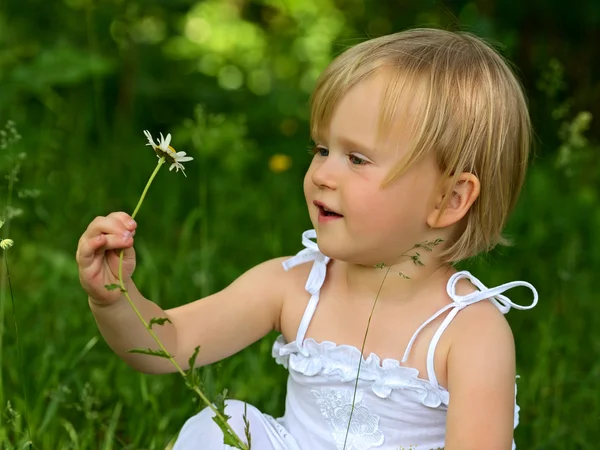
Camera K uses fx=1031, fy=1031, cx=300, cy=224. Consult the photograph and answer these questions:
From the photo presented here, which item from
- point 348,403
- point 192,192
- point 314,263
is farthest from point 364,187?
point 192,192

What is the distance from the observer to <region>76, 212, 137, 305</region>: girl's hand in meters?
1.59

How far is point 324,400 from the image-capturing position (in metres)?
1.81

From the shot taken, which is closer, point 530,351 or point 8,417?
point 8,417

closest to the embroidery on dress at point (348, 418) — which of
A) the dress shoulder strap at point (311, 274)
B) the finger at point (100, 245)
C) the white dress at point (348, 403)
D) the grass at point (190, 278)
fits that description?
the white dress at point (348, 403)

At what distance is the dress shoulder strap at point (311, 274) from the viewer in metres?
1.85

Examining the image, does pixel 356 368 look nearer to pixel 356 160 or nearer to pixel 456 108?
pixel 356 160

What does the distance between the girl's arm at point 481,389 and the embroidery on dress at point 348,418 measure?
0.57ft

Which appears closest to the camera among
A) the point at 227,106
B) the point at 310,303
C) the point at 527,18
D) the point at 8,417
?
the point at 310,303

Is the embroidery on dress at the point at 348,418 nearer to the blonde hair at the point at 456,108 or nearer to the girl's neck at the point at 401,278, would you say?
the girl's neck at the point at 401,278

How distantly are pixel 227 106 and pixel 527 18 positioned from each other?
4.36 feet

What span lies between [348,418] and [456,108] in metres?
0.56

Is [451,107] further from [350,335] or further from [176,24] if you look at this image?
[176,24]

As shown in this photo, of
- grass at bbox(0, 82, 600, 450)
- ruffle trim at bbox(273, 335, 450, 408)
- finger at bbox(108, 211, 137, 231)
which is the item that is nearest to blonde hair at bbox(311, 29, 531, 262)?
ruffle trim at bbox(273, 335, 450, 408)

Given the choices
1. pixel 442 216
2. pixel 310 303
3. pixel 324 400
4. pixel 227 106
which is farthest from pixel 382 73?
pixel 227 106
